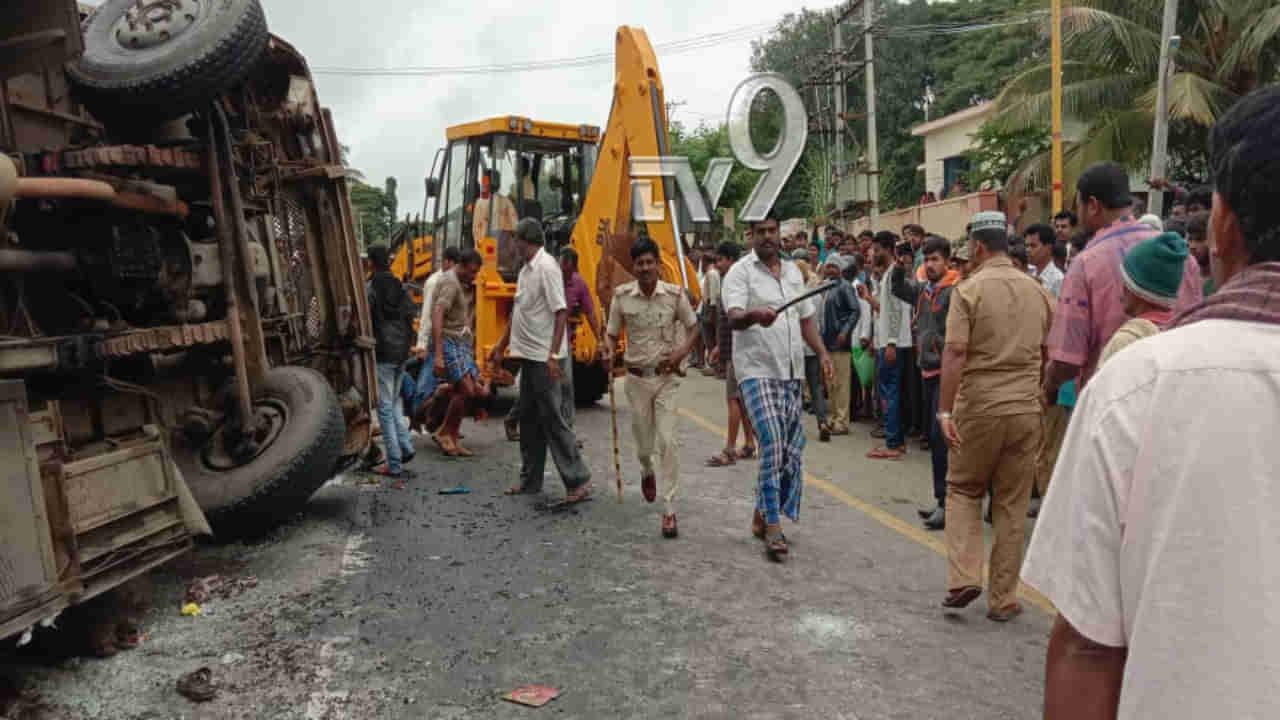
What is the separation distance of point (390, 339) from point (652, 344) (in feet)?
9.32

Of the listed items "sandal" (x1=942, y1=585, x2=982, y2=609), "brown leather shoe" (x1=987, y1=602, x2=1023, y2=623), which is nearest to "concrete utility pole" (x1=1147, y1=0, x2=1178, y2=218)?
"brown leather shoe" (x1=987, y1=602, x2=1023, y2=623)

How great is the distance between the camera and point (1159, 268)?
352cm

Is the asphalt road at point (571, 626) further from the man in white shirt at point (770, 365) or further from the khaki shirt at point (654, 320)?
the khaki shirt at point (654, 320)

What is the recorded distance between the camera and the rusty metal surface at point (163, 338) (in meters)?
4.42

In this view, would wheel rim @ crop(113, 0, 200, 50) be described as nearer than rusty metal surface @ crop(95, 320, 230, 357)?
No

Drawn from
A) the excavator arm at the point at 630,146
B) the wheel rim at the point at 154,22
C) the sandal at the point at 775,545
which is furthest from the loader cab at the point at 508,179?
the sandal at the point at 775,545

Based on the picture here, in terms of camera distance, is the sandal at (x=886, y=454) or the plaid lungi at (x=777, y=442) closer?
the plaid lungi at (x=777, y=442)

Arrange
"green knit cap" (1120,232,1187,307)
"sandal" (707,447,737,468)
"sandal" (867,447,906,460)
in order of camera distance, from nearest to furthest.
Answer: "green knit cap" (1120,232,1187,307)
"sandal" (707,447,737,468)
"sandal" (867,447,906,460)

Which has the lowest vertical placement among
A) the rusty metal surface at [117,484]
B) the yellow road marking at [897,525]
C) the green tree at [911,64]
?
the yellow road marking at [897,525]

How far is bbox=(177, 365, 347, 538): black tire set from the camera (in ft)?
18.0

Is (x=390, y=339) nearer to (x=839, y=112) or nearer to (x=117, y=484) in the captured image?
(x=117, y=484)

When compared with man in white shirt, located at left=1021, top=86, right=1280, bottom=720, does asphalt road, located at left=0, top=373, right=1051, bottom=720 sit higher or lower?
lower

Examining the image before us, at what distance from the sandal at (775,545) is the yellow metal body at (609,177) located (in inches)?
148

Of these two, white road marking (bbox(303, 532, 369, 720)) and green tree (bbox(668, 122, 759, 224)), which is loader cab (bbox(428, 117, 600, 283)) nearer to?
white road marking (bbox(303, 532, 369, 720))
